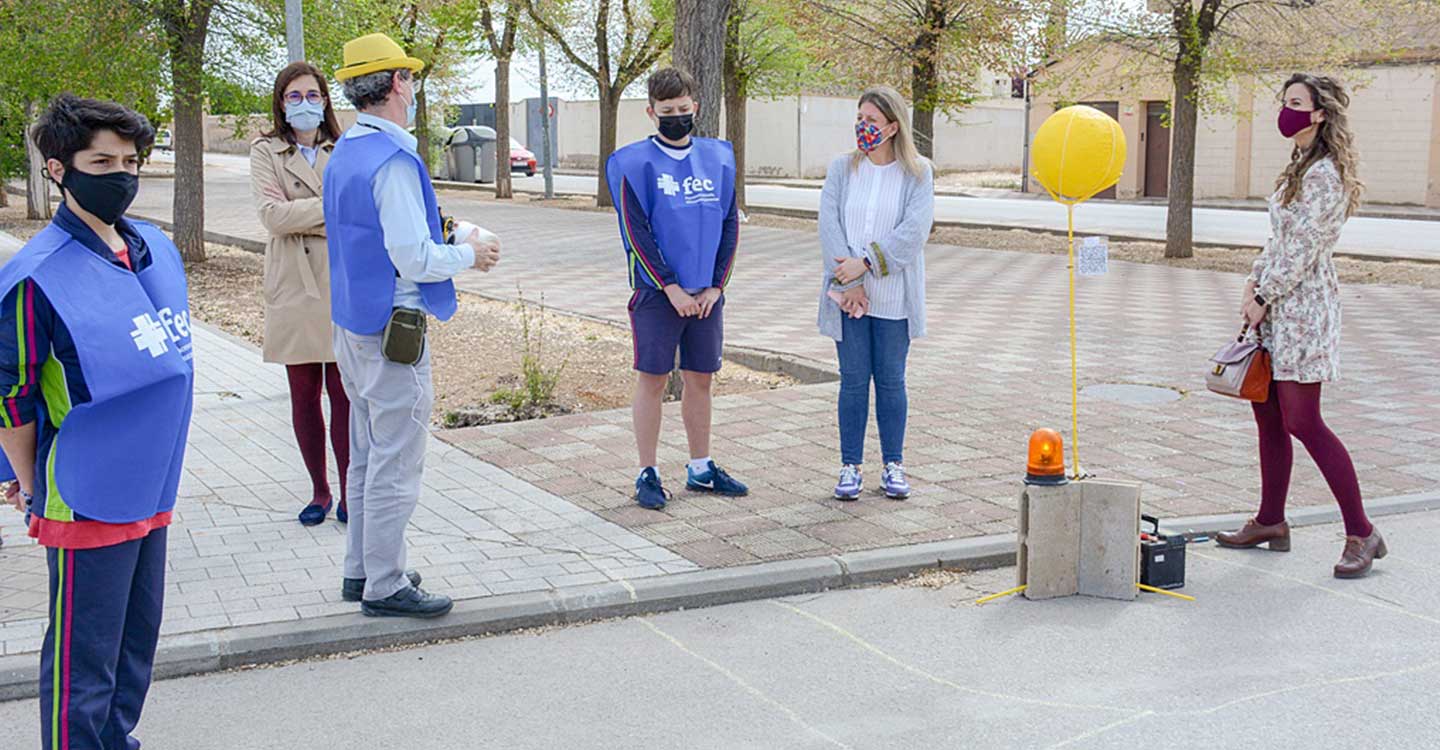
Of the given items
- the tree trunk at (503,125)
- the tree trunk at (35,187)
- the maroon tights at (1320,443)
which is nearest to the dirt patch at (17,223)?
the tree trunk at (35,187)

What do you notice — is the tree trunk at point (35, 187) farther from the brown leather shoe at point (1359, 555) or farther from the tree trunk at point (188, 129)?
the brown leather shoe at point (1359, 555)

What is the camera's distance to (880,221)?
6469 mm

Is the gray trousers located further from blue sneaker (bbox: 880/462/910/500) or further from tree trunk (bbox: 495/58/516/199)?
tree trunk (bbox: 495/58/516/199)

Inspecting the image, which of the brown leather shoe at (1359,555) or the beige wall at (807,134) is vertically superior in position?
the beige wall at (807,134)

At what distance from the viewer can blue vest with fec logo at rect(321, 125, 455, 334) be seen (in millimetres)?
4652

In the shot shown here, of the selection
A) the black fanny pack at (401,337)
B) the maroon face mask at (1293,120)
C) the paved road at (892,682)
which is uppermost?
the maroon face mask at (1293,120)

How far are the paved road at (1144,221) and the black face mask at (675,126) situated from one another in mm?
16219

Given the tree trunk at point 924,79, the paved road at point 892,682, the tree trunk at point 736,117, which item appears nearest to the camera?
the paved road at point 892,682

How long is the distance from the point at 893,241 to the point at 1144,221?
22.9 metres

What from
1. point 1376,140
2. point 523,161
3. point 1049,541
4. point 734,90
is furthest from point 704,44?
point 523,161

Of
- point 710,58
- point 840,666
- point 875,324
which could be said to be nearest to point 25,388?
point 840,666

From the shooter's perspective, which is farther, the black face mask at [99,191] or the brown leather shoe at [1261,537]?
the brown leather shoe at [1261,537]

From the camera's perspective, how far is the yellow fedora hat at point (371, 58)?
4.73 metres

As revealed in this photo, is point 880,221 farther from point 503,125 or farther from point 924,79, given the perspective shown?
point 503,125
